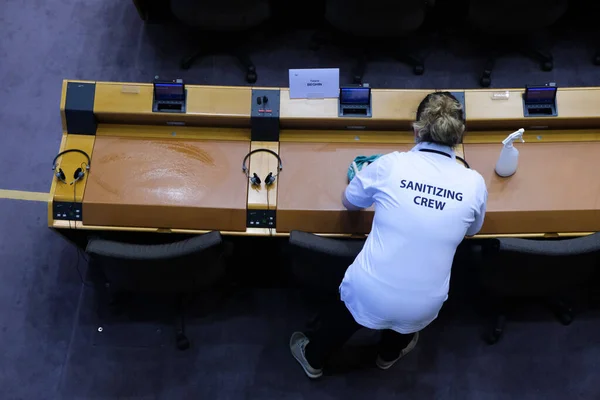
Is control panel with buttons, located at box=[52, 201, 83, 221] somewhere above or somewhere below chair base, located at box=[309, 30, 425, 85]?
below

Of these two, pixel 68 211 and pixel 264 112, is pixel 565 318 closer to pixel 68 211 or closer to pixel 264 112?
pixel 264 112

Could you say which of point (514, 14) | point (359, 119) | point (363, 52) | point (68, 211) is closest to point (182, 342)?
point (68, 211)

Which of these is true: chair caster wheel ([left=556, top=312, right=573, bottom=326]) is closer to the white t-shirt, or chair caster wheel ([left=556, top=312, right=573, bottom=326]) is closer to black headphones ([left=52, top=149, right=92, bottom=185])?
the white t-shirt

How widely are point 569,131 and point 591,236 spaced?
671 mm

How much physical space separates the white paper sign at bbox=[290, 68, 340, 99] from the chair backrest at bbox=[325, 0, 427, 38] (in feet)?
2.25

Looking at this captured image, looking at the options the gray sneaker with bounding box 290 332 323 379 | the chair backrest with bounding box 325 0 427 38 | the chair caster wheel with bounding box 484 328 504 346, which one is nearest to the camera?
the gray sneaker with bounding box 290 332 323 379

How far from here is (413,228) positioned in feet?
6.56

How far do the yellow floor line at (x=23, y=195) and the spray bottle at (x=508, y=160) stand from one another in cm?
228

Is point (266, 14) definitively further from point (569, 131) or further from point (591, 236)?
point (591, 236)

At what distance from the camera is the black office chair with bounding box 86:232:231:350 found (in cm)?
225

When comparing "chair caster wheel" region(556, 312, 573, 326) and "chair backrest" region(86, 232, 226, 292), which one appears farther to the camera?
"chair caster wheel" region(556, 312, 573, 326)

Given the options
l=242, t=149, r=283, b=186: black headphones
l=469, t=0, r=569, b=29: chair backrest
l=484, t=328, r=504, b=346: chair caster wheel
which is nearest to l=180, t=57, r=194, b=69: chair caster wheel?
l=242, t=149, r=283, b=186: black headphones

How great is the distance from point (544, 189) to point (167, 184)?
1.58m

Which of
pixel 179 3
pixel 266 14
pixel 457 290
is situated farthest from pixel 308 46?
pixel 457 290
